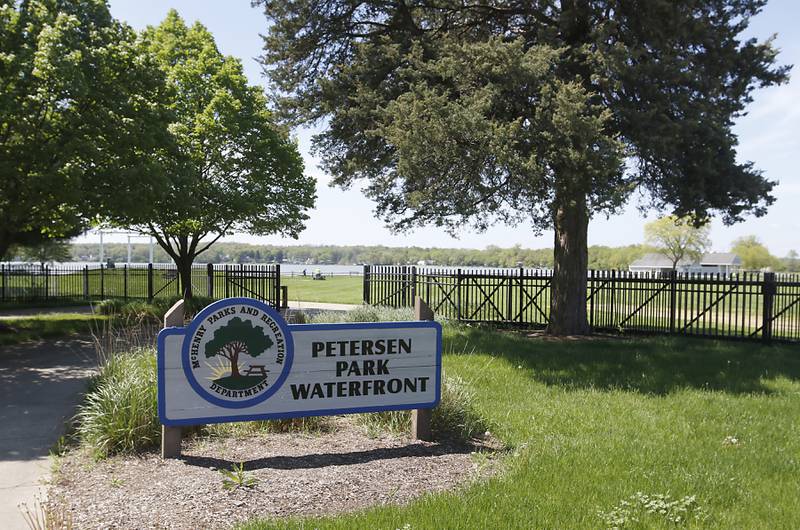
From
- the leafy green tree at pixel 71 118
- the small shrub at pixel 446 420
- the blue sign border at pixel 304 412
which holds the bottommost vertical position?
the small shrub at pixel 446 420

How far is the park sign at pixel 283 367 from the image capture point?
16.9ft

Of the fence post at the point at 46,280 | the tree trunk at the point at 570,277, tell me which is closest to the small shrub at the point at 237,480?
the tree trunk at the point at 570,277

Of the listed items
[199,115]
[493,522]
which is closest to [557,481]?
[493,522]

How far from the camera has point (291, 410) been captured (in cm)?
546

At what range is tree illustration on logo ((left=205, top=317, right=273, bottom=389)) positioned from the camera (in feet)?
17.2

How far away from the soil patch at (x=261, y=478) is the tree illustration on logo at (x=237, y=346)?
654mm

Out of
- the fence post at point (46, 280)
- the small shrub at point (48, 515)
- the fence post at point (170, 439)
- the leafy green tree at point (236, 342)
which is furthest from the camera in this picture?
the fence post at point (46, 280)

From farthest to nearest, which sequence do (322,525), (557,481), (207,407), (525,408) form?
1. (525,408)
2. (207,407)
3. (557,481)
4. (322,525)

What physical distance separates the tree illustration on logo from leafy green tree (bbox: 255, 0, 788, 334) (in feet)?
21.9

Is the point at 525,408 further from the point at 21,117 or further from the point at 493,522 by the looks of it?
the point at 21,117

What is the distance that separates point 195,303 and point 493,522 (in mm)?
15458

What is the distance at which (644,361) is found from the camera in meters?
10.5

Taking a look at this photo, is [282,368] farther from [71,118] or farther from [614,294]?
[614,294]

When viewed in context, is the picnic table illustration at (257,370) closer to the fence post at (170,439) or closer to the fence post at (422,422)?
the fence post at (170,439)
